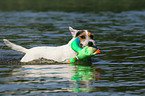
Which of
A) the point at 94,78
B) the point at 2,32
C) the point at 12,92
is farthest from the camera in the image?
the point at 2,32

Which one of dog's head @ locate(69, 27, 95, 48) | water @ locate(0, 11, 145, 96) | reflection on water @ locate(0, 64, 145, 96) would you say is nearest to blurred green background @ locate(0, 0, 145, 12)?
water @ locate(0, 11, 145, 96)

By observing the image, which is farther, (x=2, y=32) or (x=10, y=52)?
(x=2, y=32)

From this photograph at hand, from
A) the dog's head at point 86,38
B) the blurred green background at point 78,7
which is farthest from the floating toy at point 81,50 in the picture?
the blurred green background at point 78,7

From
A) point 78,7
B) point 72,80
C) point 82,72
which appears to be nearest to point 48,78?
point 72,80

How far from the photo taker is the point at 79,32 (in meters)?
14.9

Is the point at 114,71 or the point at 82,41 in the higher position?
the point at 82,41

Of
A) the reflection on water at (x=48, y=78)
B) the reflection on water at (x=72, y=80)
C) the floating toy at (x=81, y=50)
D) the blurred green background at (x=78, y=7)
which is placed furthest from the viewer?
the blurred green background at (x=78, y=7)

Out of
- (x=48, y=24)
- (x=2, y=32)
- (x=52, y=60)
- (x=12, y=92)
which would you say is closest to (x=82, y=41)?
(x=52, y=60)

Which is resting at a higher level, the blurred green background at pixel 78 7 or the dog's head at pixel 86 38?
the dog's head at pixel 86 38

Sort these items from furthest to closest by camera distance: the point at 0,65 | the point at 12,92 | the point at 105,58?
the point at 105,58 → the point at 0,65 → the point at 12,92

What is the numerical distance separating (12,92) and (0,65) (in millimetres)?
4515

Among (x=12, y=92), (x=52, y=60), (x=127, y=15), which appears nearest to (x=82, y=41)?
(x=52, y=60)

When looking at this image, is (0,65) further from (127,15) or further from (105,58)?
(127,15)

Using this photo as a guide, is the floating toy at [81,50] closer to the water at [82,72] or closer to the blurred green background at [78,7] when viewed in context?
the water at [82,72]
